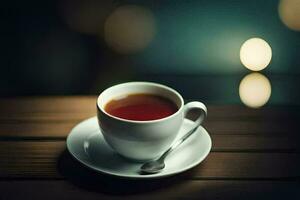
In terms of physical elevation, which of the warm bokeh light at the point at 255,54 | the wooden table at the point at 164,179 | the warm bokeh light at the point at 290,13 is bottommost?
the wooden table at the point at 164,179

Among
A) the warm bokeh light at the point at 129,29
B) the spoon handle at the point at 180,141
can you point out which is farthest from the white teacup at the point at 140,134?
the warm bokeh light at the point at 129,29

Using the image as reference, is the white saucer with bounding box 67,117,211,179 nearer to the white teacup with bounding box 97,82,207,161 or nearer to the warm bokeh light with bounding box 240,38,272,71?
the white teacup with bounding box 97,82,207,161

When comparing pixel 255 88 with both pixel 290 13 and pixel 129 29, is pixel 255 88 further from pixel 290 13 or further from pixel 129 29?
pixel 129 29

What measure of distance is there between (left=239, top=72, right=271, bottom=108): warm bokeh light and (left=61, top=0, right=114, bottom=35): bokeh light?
11.7 inches

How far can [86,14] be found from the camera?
940 mm

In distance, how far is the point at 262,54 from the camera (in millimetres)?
985

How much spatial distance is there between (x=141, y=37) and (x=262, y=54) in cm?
23

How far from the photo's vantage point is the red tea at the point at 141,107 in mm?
706

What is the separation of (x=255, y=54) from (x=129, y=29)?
24 centimetres

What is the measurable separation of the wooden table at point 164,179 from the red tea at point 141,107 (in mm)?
86

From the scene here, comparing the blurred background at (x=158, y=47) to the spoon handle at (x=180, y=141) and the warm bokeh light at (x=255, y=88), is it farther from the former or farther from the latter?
the spoon handle at (x=180, y=141)

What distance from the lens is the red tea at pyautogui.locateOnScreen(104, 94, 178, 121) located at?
706 mm

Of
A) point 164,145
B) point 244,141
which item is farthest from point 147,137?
point 244,141

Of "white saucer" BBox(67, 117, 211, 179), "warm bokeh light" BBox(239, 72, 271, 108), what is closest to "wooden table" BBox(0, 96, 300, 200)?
"white saucer" BBox(67, 117, 211, 179)
